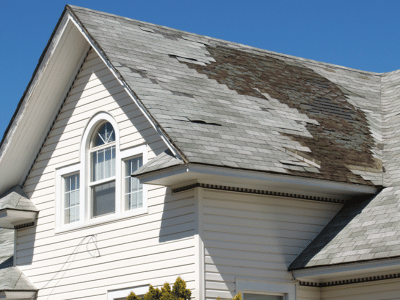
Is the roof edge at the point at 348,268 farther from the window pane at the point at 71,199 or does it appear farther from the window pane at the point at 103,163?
the window pane at the point at 71,199

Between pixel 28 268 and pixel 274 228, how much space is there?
19.2 feet

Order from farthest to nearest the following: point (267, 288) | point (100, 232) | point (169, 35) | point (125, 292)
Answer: point (169, 35) → point (100, 232) → point (125, 292) → point (267, 288)

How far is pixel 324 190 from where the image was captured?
13.6 meters

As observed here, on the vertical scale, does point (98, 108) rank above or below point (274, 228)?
above

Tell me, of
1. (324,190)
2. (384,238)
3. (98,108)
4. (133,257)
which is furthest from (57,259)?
(384,238)

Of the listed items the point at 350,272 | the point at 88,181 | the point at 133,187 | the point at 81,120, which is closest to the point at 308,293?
the point at 350,272

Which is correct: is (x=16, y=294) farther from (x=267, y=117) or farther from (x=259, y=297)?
(x=267, y=117)

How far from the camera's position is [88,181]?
14.8 meters

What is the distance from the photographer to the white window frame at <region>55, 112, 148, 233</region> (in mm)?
13752

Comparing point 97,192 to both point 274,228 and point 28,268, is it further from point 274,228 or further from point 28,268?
point 274,228

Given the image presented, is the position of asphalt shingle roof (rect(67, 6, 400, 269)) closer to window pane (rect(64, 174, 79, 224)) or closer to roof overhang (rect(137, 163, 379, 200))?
roof overhang (rect(137, 163, 379, 200))

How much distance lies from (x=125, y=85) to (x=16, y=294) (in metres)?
5.20

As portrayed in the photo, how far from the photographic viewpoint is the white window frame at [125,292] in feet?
42.1

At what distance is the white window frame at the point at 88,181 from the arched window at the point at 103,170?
0.29 feet
